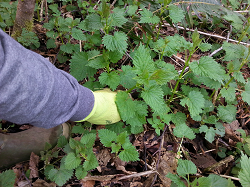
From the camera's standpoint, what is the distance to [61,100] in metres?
1.18

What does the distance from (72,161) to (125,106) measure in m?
0.66

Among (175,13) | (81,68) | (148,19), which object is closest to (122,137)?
(81,68)

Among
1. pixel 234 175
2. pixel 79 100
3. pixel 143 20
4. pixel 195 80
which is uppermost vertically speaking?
pixel 143 20

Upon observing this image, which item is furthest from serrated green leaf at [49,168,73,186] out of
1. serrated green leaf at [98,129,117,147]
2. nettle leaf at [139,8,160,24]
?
nettle leaf at [139,8,160,24]

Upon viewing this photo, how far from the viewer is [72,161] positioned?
1437 millimetres

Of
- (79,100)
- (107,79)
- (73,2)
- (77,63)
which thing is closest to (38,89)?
(79,100)

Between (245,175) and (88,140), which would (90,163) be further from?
(245,175)

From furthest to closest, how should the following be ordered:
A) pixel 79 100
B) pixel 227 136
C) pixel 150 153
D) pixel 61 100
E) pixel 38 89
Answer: pixel 227 136 → pixel 150 153 → pixel 79 100 → pixel 61 100 → pixel 38 89

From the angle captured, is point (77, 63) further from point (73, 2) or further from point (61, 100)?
point (73, 2)

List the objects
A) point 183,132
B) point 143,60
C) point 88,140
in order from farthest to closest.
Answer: point 183,132
point 88,140
point 143,60

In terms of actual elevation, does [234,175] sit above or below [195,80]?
below

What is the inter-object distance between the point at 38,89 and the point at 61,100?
203 mm

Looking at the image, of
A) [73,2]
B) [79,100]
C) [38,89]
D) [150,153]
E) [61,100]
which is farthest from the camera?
[73,2]

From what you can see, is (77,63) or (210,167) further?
(77,63)
